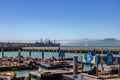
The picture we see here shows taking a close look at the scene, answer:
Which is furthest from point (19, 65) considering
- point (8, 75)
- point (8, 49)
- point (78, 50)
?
point (8, 49)

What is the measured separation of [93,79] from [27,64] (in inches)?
871

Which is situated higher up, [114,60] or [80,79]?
[114,60]

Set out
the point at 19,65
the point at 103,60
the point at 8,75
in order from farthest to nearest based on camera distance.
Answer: the point at 19,65 → the point at 8,75 → the point at 103,60

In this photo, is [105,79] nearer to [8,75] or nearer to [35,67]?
[8,75]

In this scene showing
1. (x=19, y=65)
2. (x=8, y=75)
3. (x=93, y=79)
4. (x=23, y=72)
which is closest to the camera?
(x=93, y=79)

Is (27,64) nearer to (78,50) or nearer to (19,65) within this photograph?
(19,65)

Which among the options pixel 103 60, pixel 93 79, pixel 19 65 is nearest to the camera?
pixel 93 79

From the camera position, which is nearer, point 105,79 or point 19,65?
point 105,79

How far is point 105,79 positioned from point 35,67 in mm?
22601

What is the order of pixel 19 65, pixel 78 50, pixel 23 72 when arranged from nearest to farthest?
pixel 23 72
pixel 19 65
pixel 78 50

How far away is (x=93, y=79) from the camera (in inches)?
902

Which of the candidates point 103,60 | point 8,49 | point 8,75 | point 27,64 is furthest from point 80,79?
point 8,49

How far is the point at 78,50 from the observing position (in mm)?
80938

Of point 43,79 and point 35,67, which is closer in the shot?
point 43,79
